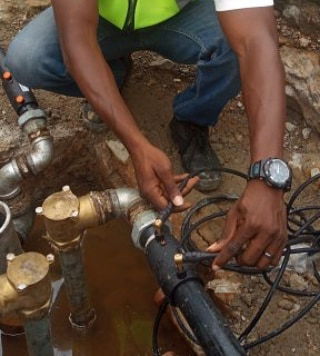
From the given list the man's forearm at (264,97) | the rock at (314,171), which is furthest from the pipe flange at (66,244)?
the rock at (314,171)

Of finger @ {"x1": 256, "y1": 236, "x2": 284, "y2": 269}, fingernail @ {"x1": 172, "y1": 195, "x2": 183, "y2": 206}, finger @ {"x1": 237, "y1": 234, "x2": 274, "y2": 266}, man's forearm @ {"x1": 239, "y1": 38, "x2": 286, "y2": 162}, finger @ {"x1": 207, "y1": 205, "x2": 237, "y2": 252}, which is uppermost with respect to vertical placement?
man's forearm @ {"x1": 239, "y1": 38, "x2": 286, "y2": 162}

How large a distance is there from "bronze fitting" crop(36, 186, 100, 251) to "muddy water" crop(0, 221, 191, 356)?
0.60 meters

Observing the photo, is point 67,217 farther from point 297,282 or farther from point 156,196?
point 297,282

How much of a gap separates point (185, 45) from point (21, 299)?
117 cm

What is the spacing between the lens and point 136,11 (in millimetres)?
1945

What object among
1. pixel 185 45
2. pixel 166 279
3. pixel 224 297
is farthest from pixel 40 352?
pixel 185 45

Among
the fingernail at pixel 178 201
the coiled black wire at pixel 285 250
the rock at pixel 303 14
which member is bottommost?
the coiled black wire at pixel 285 250

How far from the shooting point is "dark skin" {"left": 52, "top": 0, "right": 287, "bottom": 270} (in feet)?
4.44

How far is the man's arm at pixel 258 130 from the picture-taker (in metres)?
1.34

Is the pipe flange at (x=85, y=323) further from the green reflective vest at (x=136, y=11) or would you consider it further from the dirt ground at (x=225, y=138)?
the green reflective vest at (x=136, y=11)

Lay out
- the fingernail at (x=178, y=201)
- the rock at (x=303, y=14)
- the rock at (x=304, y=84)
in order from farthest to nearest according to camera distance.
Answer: the rock at (x=303, y=14) → the rock at (x=304, y=84) → the fingernail at (x=178, y=201)

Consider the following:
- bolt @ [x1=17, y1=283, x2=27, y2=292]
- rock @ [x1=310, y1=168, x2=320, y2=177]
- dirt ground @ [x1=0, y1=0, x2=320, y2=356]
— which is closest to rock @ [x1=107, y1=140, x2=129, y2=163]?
dirt ground @ [x1=0, y1=0, x2=320, y2=356]

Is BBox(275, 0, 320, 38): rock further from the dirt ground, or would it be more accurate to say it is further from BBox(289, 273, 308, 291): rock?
BBox(289, 273, 308, 291): rock

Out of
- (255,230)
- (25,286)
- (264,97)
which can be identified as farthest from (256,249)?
(25,286)
